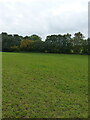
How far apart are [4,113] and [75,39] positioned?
66922 mm

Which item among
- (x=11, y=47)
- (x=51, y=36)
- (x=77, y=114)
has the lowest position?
(x=77, y=114)

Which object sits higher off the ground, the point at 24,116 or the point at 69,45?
the point at 69,45

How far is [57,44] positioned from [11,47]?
25.0m

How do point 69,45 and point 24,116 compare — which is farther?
point 69,45

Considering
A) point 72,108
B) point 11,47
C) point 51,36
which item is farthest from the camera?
point 51,36

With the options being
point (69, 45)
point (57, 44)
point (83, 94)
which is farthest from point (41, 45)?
point (83, 94)

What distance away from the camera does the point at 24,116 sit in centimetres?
403

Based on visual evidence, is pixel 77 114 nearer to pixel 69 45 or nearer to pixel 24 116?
pixel 24 116

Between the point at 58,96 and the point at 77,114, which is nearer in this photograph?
the point at 77,114

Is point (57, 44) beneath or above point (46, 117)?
above

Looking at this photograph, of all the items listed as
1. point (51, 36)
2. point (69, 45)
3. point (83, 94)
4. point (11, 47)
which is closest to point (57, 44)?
A: point (69, 45)

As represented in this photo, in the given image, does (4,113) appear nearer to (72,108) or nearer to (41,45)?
(72,108)

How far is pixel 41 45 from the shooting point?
67.4m

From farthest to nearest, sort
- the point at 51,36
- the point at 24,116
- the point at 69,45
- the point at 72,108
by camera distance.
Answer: the point at 51,36, the point at 69,45, the point at 72,108, the point at 24,116
